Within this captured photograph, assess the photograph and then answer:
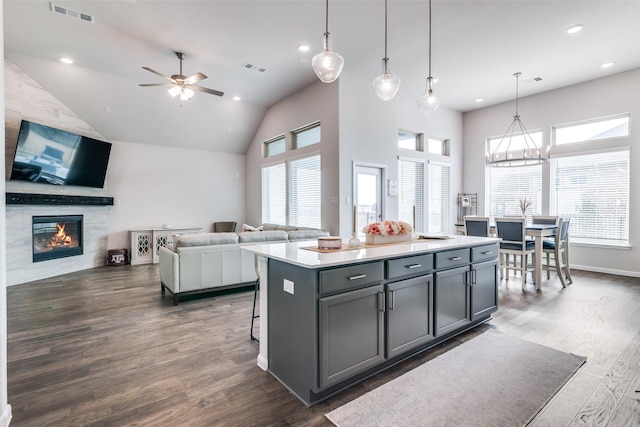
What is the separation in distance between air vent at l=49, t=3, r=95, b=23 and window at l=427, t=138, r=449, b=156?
20.5 feet

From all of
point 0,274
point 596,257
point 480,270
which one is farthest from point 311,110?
point 596,257

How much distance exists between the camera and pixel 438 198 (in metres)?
7.23

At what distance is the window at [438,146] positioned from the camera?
23.2ft

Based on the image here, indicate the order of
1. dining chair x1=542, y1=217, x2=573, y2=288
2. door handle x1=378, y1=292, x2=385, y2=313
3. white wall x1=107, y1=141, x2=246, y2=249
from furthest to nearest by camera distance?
white wall x1=107, y1=141, x2=246, y2=249
dining chair x1=542, y1=217, x2=573, y2=288
door handle x1=378, y1=292, x2=385, y2=313

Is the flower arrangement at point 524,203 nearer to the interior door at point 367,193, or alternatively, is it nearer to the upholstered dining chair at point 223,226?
the interior door at point 367,193

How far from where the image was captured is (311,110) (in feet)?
19.5

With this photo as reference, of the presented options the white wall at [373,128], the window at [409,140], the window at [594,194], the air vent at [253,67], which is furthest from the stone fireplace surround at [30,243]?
the window at [594,194]

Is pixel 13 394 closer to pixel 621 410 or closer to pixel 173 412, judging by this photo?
pixel 173 412

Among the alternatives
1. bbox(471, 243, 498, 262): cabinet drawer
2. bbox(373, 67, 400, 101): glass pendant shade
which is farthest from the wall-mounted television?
bbox(471, 243, 498, 262): cabinet drawer

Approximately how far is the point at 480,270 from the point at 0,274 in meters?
3.72

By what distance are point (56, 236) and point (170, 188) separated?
244 centimetres

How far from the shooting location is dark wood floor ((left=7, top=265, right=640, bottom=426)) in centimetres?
188

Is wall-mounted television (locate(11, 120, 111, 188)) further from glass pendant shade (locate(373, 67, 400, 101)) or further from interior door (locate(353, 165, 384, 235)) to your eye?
glass pendant shade (locate(373, 67, 400, 101))

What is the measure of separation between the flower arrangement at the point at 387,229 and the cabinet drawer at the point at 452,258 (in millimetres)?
459
